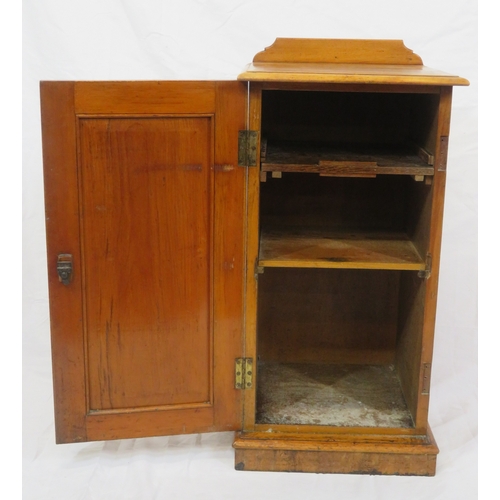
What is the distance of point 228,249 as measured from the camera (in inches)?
108

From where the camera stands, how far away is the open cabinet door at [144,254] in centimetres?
262

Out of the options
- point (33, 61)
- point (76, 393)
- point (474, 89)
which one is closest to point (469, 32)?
point (474, 89)

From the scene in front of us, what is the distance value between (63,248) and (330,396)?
115 cm

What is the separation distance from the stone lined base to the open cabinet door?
0.39ft

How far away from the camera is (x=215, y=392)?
2863 millimetres

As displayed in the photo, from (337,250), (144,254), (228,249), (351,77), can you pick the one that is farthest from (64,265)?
(351,77)

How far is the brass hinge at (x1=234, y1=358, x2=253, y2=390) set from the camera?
112 inches

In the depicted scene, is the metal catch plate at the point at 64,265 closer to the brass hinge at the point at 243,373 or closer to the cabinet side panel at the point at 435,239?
the brass hinge at the point at 243,373

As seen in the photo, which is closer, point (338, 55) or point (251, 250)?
point (251, 250)

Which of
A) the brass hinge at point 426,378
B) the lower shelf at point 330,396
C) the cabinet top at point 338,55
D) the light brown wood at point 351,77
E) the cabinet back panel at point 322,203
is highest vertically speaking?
the cabinet top at point 338,55

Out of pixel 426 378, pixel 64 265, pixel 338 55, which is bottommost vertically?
pixel 426 378

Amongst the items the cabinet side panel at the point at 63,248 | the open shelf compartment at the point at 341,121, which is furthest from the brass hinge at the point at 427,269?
the cabinet side panel at the point at 63,248

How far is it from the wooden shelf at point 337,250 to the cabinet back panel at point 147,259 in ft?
0.93

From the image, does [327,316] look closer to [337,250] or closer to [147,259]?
[337,250]
